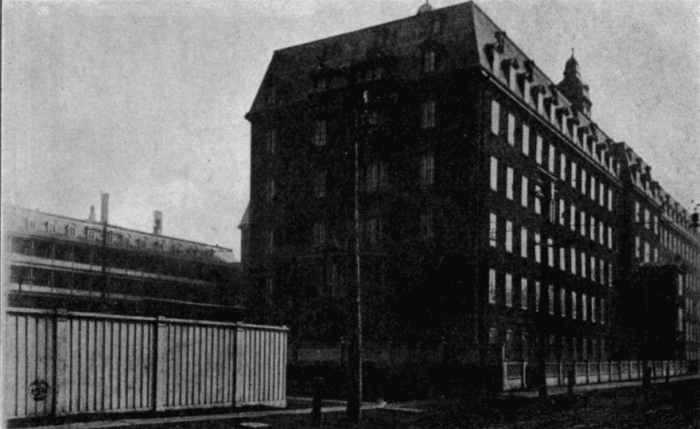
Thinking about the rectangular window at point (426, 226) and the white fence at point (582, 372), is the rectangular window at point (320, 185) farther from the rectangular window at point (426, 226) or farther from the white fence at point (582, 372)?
the white fence at point (582, 372)

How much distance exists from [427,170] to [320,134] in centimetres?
835

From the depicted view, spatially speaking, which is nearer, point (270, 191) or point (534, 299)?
point (534, 299)

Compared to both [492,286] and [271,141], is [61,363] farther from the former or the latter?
[271,141]

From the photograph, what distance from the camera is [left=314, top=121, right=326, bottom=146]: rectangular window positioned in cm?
4775

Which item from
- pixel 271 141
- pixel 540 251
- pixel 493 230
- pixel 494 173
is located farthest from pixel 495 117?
pixel 271 141

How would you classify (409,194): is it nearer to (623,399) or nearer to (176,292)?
(623,399)

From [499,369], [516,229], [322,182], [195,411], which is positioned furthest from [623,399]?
[322,182]

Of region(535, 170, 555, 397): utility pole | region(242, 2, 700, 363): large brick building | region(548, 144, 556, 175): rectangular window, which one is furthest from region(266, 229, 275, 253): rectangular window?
region(535, 170, 555, 397): utility pole

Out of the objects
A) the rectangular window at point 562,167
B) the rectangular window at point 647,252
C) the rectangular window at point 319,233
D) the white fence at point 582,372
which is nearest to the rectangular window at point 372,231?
the rectangular window at point 319,233

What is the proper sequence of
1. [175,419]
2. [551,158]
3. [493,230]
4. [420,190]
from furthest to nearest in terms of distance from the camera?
[551,158] → [420,190] → [493,230] → [175,419]

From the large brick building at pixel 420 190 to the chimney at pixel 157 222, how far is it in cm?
4047

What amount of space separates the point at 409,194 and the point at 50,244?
3776 cm

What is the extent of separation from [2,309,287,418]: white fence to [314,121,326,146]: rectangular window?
A: 2836 cm

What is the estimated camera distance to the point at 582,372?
41.7m
